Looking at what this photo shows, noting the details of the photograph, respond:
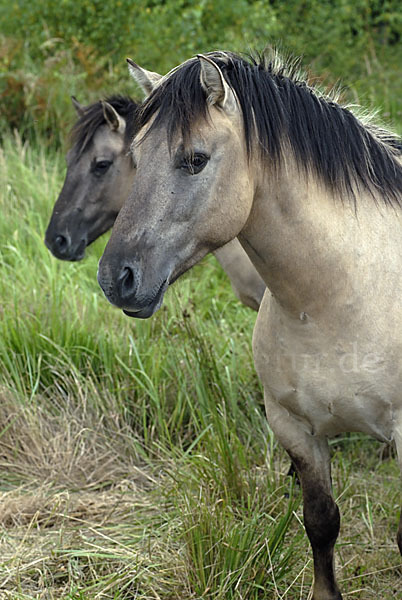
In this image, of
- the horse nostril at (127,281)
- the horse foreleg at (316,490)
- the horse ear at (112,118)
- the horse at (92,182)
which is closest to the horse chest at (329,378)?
the horse foreleg at (316,490)

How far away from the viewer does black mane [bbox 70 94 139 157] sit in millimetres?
4578

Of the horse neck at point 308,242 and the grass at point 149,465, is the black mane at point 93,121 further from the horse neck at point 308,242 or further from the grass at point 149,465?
the horse neck at point 308,242

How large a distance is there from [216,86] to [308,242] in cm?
55

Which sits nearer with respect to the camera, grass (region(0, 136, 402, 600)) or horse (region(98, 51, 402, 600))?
horse (region(98, 51, 402, 600))

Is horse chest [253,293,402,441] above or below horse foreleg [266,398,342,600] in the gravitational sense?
above

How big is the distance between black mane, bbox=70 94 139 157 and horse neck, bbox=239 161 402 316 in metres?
2.43

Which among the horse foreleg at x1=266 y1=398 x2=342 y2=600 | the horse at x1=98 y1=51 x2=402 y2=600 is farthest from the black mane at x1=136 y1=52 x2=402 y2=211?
the horse foreleg at x1=266 y1=398 x2=342 y2=600

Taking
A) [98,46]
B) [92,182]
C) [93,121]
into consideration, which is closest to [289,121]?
[92,182]

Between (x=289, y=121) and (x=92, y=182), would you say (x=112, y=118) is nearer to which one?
(x=92, y=182)

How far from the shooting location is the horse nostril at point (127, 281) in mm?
2076

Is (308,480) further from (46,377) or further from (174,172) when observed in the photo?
(46,377)

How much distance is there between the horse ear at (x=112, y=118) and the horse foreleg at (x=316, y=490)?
2.48 meters

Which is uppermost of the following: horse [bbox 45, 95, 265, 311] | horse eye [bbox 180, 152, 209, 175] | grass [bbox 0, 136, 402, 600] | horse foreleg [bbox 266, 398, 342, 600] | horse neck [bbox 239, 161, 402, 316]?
horse eye [bbox 180, 152, 209, 175]

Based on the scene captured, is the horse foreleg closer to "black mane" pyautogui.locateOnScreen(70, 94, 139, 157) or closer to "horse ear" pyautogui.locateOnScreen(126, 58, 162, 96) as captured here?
"horse ear" pyautogui.locateOnScreen(126, 58, 162, 96)
